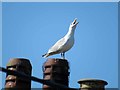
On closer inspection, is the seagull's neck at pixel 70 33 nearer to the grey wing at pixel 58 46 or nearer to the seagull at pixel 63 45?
the seagull at pixel 63 45

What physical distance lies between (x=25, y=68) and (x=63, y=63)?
526 mm

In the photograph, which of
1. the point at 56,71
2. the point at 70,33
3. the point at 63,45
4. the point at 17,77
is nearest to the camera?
the point at 17,77

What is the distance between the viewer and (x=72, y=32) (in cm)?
1159

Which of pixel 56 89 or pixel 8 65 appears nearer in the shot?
pixel 56 89

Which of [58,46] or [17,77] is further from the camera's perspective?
[58,46]

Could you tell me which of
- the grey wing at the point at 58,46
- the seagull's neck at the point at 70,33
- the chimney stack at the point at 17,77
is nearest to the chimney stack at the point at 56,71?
the chimney stack at the point at 17,77

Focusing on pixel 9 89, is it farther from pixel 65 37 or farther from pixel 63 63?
pixel 65 37

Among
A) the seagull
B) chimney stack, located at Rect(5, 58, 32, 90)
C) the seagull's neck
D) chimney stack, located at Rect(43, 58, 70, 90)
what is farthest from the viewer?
the seagull's neck

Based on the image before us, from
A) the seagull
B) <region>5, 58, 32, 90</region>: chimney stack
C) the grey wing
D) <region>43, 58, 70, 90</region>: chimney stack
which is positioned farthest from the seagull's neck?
<region>5, 58, 32, 90</region>: chimney stack

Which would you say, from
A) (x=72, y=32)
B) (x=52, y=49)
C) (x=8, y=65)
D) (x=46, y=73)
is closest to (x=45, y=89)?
(x=46, y=73)

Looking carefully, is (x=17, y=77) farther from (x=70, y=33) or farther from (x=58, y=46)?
(x=70, y=33)

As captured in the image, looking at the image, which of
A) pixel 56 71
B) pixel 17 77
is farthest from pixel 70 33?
pixel 17 77

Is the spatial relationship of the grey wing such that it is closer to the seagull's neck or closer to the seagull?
the seagull

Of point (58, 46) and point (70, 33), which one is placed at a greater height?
point (70, 33)
